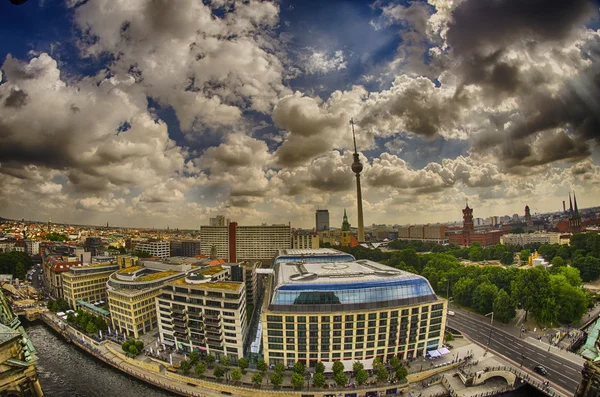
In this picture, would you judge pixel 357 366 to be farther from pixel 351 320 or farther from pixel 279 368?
pixel 279 368

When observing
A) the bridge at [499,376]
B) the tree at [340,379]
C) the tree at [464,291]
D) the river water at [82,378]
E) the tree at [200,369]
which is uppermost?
the tree at [464,291]

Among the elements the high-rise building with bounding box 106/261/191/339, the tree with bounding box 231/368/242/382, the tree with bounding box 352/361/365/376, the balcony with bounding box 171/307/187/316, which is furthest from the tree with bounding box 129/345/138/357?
the tree with bounding box 352/361/365/376

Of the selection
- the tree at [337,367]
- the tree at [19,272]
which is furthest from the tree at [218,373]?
the tree at [19,272]

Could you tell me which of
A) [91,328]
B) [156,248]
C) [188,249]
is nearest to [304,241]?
[188,249]

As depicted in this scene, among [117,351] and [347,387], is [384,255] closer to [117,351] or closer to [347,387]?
[347,387]

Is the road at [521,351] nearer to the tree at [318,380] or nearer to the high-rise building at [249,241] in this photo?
the tree at [318,380]

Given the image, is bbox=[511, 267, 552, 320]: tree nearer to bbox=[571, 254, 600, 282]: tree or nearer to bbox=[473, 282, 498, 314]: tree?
bbox=[473, 282, 498, 314]: tree
